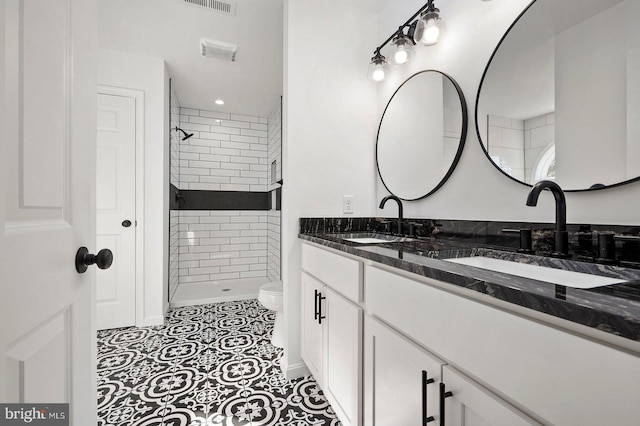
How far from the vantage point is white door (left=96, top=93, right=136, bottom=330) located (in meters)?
2.51

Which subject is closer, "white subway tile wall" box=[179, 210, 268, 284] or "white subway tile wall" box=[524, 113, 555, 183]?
"white subway tile wall" box=[524, 113, 555, 183]

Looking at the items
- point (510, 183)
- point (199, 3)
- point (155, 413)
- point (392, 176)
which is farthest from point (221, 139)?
point (510, 183)

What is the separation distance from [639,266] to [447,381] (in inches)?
23.5

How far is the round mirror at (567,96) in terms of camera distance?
0.88 metres

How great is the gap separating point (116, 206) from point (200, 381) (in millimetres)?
1736

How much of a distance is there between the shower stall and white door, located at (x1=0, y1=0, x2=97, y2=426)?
9.21 ft

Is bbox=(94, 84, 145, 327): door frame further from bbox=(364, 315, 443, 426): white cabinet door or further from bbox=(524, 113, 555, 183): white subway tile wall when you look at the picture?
bbox=(524, 113, 555, 183): white subway tile wall

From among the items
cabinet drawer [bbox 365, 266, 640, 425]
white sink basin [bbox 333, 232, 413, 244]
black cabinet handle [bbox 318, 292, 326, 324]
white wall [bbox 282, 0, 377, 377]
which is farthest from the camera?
white wall [bbox 282, 0, 377, 377]

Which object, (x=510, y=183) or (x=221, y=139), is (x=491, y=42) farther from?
(x=221, y=139)

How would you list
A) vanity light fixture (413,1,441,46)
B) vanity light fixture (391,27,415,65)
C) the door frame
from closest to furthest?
vanity light fixture (413,1,441,46) < vanity light fixture (391,27,415,65) < the door frame

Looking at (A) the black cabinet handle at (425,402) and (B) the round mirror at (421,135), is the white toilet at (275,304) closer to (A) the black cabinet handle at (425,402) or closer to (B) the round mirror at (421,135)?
(B) the round mirror at (421,135)

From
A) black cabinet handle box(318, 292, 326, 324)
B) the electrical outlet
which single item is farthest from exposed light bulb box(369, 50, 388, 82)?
black cabinet handle box(318, 292, 326, 324)

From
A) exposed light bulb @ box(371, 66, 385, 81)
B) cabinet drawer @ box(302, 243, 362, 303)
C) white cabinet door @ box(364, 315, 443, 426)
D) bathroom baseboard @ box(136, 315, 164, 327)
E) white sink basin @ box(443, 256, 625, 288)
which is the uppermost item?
exposed light bulb @ box(371, 66, 385, 81)

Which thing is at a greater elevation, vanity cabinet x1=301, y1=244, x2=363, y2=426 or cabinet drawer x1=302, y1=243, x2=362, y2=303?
cabinet drawer x1=302, y1=243, x2=362, y2=303
